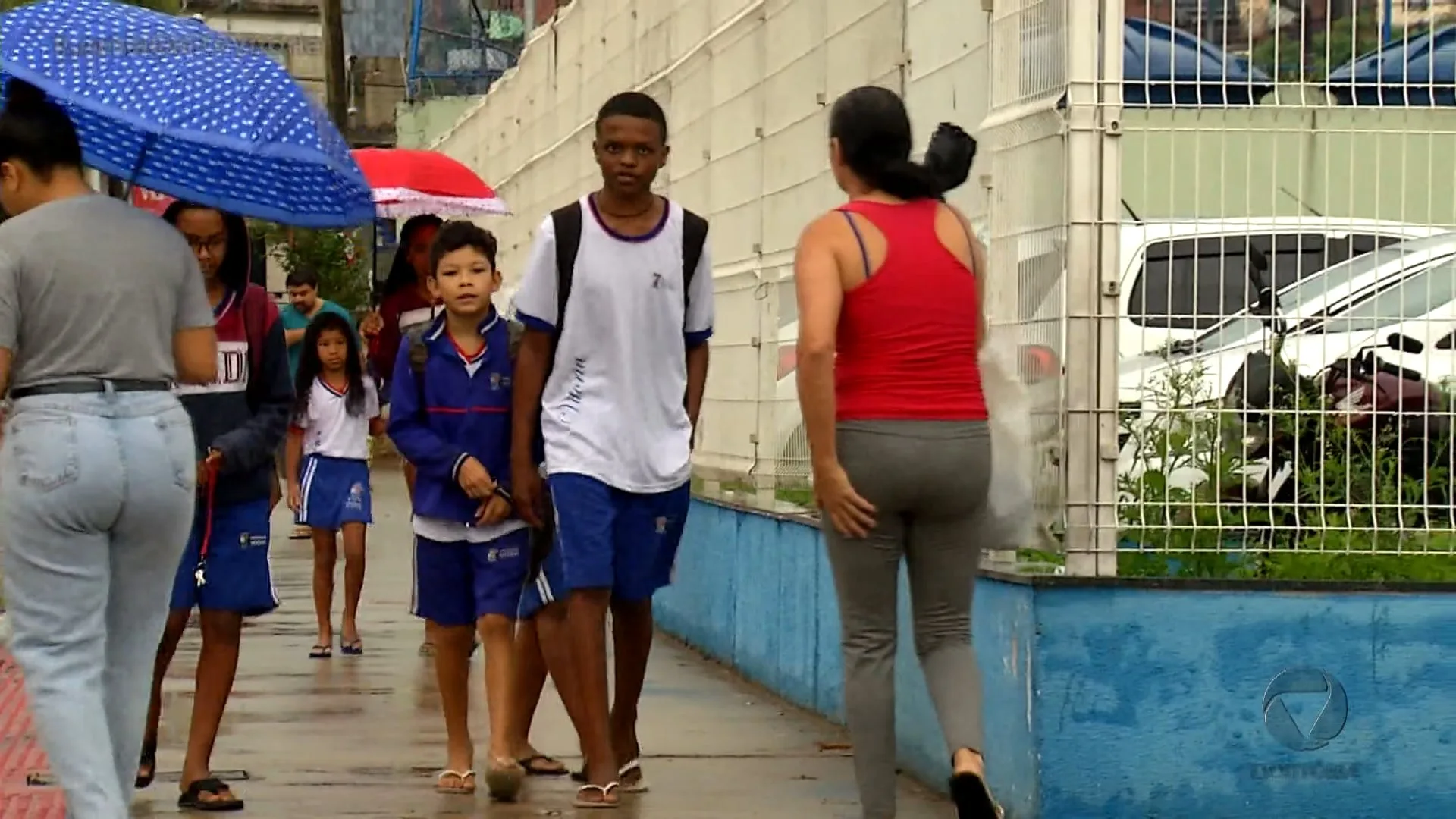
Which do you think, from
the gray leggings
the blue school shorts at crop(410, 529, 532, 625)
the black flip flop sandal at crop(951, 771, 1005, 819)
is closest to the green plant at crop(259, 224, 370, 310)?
the blue school shorts at crop(410, 529, 532, 625)

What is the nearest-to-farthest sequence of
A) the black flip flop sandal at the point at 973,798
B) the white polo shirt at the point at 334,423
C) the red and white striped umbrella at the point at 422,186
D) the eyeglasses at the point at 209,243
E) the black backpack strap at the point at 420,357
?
the black flip flop sandal at the point at 973,798 < the eyeglasses at the point at 209,243 < the black backpack strap at the point at 420,357 < the white polo shirt at the point at 334,423 < the red and white striped umbrella at the point at 422,186

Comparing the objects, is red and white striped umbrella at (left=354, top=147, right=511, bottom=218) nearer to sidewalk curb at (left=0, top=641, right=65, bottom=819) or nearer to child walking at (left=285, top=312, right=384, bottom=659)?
child walking at (left=285, top=312, right=384, bottom=659)

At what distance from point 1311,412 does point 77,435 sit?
10.4 ft

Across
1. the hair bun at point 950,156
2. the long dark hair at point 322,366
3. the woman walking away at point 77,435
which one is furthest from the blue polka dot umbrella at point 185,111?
the long dark hair at point 322,366

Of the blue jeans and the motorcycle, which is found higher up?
the motorcycle

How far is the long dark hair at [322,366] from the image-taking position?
1127 cm

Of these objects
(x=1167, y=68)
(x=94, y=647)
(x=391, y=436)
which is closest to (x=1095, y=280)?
(x=1167, y=68)

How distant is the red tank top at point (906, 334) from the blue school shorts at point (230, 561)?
1.99 meters

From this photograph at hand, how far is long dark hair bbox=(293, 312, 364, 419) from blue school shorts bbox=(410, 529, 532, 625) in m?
3.79

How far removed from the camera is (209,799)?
723 centimetres

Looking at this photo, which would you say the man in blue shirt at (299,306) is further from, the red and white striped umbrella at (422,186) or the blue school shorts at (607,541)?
the blue school shorts at (607,541)

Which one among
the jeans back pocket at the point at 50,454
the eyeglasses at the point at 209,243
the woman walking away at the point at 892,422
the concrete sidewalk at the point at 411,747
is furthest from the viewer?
the concrete sidewalk at the point at 411,747
